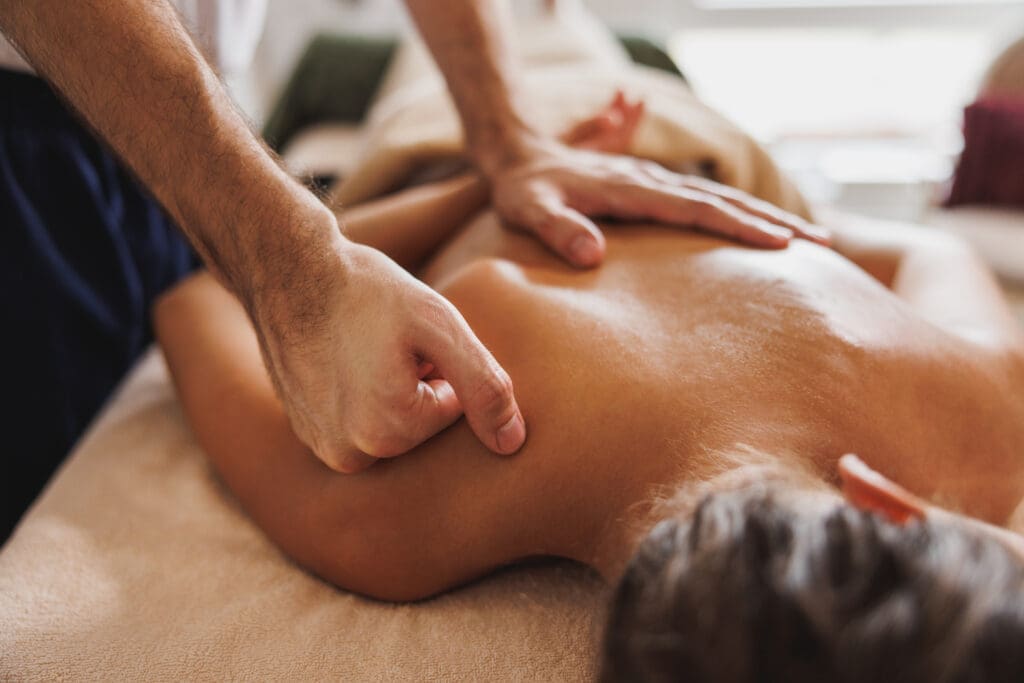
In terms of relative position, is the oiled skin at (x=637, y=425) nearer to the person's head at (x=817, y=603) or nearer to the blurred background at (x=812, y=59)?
the person's head at (x=817, y=603)

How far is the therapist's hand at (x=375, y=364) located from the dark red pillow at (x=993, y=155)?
170cm

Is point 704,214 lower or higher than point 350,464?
higher

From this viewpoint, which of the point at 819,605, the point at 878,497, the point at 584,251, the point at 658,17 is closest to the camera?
the point at 819,605

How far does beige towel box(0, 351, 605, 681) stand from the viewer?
733 millimetres

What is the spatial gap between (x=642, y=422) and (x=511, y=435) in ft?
0.43

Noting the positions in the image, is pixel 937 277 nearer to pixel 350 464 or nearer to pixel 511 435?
pixel 511 435

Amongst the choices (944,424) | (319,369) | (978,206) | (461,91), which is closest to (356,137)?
(461,91)

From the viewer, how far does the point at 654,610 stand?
535mm

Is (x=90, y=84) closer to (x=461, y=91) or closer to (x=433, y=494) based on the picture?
(x=433, y=494)

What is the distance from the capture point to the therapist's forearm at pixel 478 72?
1307mm

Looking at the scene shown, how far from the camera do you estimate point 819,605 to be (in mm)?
497

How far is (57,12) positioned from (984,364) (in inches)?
42.0

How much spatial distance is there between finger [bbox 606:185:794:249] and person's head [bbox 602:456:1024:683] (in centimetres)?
49

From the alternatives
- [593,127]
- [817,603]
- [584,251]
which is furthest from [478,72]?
[817,603]
